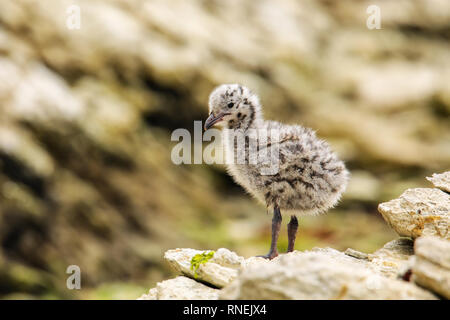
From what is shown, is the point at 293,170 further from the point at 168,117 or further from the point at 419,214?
the point at 168,117

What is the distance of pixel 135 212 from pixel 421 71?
29.6ft

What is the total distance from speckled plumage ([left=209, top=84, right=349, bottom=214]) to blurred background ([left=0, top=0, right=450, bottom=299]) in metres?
4.44

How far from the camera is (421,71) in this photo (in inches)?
581

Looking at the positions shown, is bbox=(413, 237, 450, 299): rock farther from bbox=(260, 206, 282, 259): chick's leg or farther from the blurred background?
the blurred background

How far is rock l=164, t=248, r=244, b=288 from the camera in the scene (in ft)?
12.3

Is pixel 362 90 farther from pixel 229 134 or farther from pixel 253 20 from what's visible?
pixel 229 134

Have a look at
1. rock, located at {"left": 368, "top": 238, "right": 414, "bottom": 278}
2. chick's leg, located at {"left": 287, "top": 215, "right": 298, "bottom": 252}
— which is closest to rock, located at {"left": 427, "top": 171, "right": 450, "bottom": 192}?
rock, located at {"left": 368, "top": 238, "right": 414, "bottom": 278}

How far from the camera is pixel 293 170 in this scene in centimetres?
458

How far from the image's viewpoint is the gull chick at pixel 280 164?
15.0 feet

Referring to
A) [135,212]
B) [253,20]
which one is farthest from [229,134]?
[253,20]

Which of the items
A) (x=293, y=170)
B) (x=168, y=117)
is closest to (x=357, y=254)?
(x=293, y=170)

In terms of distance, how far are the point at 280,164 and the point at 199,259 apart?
1.15 meters

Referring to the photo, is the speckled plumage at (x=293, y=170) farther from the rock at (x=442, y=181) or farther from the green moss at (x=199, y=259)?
the green moss at (x=199, y=259)

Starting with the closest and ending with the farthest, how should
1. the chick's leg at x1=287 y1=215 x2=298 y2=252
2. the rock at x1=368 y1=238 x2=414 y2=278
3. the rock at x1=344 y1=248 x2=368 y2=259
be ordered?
the rock at x1=368 y1=238 x2=414 y2=278, the rock at x1=344 y1=248 x2=368 y2=259, the chick's leg at x1=287 y1=215 x2=298 y2=252
